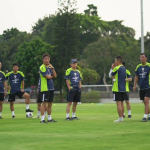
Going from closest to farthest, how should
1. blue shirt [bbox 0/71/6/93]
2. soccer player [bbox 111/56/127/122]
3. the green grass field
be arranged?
1. the green grass field
2. soccer player [bbox 111/56/127/122]
3. blue shirt [bbox 0/71/6/93]

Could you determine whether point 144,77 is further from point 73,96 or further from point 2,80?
point 2,80

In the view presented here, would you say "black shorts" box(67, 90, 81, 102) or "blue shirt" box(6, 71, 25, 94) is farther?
"blue shirt" box(6, 71, 25, 94)

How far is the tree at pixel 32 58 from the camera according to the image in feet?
252

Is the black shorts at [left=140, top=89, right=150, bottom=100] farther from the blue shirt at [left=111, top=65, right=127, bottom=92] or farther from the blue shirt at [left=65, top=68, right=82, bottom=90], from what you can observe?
the blue shirt at [left=65, top=68, right=82, bottom=90]

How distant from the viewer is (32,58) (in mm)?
78250

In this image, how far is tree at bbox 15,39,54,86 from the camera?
252 ft

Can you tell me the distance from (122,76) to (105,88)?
48.3m

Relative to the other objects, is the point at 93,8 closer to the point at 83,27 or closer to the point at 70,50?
the point at 83,27

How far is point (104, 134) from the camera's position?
40.1 ft

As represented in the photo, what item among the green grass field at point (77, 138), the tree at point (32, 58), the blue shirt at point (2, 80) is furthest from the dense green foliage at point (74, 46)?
the green grass field at point (77, 138)

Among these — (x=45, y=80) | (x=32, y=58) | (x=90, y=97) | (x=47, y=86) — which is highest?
(x=32, y=58)

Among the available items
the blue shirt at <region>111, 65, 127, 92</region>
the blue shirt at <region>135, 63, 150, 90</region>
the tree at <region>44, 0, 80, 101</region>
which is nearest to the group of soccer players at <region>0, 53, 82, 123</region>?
the blue shirt at <region>111, 65, 127, 92</region>

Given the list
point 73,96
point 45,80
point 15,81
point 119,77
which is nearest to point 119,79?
point 119,77

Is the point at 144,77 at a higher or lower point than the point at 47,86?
higher
